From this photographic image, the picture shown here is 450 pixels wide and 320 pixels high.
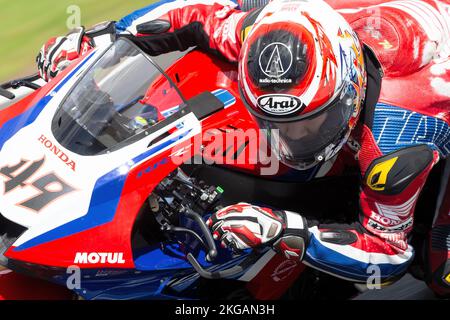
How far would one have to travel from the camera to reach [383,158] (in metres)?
3.18

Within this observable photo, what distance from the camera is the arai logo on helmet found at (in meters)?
2.95

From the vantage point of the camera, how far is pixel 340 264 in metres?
3.34

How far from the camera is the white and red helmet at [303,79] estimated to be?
9.70ft

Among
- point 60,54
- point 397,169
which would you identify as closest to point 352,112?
point 397,169

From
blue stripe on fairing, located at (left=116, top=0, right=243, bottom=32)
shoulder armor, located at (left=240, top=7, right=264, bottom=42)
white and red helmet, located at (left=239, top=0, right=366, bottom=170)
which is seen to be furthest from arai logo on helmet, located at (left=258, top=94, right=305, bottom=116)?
blue stripe on fairing, located at (left=116, top=0, right=243, bottom=32)

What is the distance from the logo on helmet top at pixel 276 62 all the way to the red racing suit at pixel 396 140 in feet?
1.83

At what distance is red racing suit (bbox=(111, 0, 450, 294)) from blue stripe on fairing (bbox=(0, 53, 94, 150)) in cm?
108

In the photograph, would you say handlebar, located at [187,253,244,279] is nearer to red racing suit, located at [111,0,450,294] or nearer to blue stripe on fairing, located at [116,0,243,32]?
red racing suit, located at [111,0,450,294]

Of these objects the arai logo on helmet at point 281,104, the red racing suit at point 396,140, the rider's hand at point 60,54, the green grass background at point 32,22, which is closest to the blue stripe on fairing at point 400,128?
the red racing suit at point 396,140

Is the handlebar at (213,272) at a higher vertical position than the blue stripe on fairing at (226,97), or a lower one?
lower

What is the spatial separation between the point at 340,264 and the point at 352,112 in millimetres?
723

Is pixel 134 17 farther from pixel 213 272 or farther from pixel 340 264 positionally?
pixel 340 264

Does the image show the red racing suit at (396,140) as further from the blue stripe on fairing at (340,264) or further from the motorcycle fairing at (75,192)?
the motorcycle fairing at (75,192)
